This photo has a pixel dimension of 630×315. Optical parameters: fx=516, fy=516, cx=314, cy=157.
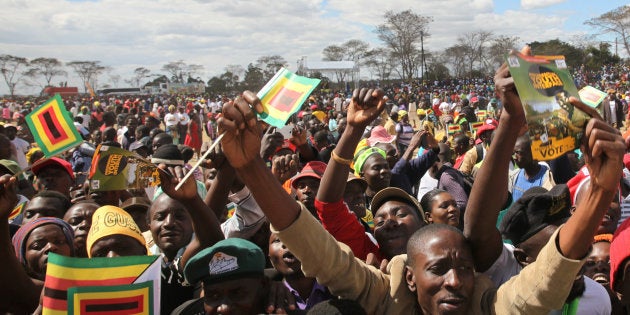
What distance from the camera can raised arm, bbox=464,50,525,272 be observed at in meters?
1.98

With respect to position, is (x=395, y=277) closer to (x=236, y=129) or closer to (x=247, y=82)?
(x=236, y=129)

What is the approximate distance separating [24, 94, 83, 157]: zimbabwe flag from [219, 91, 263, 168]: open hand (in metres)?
1.68

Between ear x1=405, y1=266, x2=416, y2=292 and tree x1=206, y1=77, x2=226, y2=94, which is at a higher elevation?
ear x1=405, y1=266, x2=416, y2=292

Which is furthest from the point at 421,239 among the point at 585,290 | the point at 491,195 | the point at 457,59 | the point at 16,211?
the point at 457,59

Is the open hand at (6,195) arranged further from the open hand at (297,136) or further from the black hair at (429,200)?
the black hair at (429,200)

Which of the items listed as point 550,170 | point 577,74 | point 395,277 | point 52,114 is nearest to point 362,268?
point 395,277

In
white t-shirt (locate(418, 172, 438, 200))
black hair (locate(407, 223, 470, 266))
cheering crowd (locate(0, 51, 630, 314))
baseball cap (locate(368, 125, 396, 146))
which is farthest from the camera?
baseball cap (locate(368, 125, 396, 146))

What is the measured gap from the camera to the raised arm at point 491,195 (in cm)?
198

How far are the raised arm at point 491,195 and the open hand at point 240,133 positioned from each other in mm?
914

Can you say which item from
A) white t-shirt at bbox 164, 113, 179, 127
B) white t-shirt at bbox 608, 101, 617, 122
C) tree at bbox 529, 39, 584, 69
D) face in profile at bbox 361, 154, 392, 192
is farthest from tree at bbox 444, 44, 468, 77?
face in profile at bbox 361, 154, 392, 192

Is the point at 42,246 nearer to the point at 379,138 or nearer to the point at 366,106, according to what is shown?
the point at 366,106

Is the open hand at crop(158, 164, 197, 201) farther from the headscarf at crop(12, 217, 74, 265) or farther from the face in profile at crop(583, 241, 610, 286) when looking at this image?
the face in profile at crop(583, 241, 610, 286)

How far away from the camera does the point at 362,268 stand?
80.2 inches

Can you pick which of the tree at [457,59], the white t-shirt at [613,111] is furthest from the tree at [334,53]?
the white t-shirt at [613,111]
